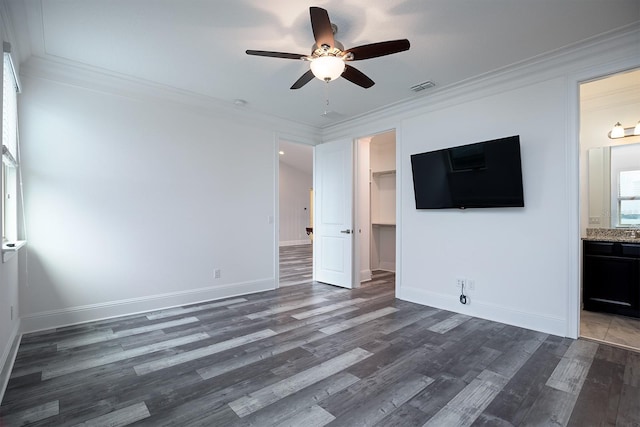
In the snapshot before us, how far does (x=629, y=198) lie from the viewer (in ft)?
12.5

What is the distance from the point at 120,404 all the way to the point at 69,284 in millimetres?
1969

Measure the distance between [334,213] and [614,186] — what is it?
373 cm

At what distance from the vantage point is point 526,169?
3.19 m

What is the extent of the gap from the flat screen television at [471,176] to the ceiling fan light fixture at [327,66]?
1917 millimetres

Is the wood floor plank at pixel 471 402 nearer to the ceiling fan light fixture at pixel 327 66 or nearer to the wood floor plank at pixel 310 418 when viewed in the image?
the wood floor plank at pixel 310 418

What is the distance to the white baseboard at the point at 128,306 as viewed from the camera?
3068 mm

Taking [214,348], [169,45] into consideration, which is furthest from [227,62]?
[214,348]

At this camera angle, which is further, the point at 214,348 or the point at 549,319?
the point at 549,319

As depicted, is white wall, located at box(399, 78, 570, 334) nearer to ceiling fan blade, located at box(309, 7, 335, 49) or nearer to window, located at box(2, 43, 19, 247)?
ceiling fan blade, located at box(309, 7, 335, 49)

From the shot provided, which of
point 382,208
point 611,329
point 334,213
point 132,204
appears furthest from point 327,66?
point 382,208

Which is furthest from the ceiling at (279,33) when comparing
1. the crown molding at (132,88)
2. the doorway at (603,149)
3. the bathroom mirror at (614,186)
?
the bathroom mirror at (614,186)

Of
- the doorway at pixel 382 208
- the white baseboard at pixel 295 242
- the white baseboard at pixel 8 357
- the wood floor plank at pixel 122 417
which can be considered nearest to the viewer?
the wood floor plank at pixel 122 417

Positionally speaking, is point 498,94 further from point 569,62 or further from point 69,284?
point 69,284

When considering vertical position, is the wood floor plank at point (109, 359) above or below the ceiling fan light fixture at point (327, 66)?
below
